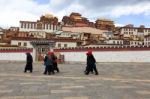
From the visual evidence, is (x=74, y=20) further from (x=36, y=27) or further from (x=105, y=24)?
(x=36, y=27)

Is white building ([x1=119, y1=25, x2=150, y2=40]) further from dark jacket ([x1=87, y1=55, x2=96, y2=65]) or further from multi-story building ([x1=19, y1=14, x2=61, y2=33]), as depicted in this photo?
dark jacket ([x1=87, y1=55, x2=96, y2=65])

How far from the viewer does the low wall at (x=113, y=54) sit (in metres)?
38.1

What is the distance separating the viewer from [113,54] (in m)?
40.3

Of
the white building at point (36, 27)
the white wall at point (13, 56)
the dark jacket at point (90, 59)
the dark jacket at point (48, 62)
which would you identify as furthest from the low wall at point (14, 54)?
the white building at point (36, 27)

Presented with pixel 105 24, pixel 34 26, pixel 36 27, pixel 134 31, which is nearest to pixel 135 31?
pixel 134 31

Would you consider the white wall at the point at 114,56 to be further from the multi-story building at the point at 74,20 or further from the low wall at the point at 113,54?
the multi-story building at the point at 74,20

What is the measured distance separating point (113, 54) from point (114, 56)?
27cm

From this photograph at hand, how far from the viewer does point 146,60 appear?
3797cm

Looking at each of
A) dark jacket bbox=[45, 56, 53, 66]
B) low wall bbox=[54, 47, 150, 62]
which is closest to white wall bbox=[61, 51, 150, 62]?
low wall bbox=[54, 47, 150, 62]

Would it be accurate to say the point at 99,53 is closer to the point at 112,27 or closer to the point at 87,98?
the point at 87,98

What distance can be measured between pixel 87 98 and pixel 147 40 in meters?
111

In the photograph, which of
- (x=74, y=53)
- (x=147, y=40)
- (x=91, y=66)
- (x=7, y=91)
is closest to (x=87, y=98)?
(x=7, y=91)

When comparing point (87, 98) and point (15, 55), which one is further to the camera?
point (15, 55)

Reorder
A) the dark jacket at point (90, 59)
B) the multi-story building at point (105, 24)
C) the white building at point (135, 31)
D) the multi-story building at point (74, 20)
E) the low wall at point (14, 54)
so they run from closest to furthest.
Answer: the dark jacket at point (90, 59)
the low wall at point (14, 54)
the multi-story building at point (74, 20)
the white building at point (135, 31)
the multi-story building at point (105, 24)
